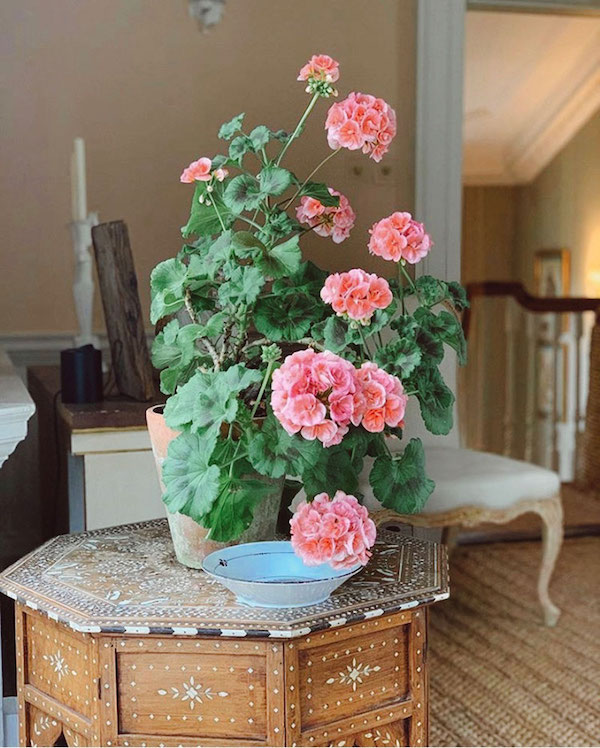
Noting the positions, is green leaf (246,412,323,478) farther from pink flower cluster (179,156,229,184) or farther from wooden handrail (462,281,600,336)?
wooden handrail (462,281,600,336)

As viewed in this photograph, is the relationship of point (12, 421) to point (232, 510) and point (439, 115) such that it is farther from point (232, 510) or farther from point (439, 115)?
point (439, 115)

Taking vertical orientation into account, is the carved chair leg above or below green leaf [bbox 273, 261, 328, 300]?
below

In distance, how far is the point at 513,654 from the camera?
9.29 ft

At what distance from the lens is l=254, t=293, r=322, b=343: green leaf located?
1.35 m

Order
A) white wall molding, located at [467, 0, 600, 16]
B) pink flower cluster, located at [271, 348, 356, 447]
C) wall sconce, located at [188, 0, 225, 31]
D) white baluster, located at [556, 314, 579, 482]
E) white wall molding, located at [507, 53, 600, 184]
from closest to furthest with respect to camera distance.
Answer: pink flower cluster, located at [271, 348, 356, 447] → wall sconce, located at [188, 0, 225, 31] → white wall molding, located at [467, 0, 600, 16] → white baluster, located at [556, 314, 579, 482] → white wall molding, located at [507, 53, 600, 184]

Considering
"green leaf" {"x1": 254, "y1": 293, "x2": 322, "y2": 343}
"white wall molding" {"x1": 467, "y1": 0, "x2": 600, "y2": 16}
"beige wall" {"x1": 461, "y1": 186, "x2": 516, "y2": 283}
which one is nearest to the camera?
"green leaf" {"x1": 254, "y1": 293, "x2": 322, "y2": 343}

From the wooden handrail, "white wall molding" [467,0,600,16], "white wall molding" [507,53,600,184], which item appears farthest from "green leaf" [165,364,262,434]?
"white wall molding" [507,53,600,184]

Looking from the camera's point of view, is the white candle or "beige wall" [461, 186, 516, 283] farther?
"beige wall" [461, 186, 516, 283]

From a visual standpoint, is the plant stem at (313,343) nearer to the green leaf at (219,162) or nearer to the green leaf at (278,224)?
the green leaf at (278,224)

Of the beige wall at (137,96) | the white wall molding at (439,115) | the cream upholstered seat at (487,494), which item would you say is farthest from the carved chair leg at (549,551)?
the beige wall at (137,96)

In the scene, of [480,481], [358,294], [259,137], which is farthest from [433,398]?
[480,481]

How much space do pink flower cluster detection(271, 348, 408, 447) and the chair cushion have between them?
165cm

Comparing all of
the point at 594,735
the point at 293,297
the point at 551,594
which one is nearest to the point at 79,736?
the point at 293,297

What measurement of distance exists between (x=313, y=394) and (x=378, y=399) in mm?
93
